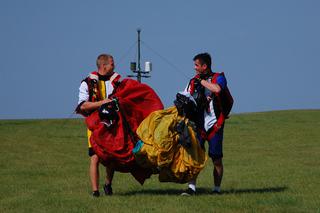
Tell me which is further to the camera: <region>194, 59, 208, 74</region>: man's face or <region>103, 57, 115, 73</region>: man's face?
<region>194, 59, 208, 74</region>: man's face

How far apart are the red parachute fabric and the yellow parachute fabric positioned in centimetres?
21

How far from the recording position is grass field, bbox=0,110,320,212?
9.54 m

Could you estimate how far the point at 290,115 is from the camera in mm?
42844

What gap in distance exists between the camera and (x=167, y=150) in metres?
9.83

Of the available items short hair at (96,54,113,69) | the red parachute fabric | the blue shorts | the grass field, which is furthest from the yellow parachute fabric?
short hair at (96,54,113,69)

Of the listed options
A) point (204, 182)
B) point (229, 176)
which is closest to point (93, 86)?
point (204, 182)

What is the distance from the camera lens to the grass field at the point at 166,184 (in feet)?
31.3

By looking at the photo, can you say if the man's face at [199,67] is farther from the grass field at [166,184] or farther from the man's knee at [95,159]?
the man's knee at [95,159]

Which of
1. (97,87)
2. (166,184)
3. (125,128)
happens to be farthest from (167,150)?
(166,184)

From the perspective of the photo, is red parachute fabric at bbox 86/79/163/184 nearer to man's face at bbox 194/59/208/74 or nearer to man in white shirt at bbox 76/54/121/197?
man in white shirt at bbox 76/54/121/197

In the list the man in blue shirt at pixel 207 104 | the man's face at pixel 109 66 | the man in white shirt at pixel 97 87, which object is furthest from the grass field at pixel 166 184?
the man's face at pixel 109 66

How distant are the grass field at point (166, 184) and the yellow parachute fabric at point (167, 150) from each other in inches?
15.3

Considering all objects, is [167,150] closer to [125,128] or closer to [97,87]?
[125,128]

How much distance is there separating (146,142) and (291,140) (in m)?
18.8
